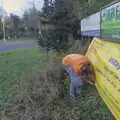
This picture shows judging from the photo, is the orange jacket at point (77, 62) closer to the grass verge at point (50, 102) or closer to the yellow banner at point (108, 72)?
Result: the yellow banner at point (108, 72)

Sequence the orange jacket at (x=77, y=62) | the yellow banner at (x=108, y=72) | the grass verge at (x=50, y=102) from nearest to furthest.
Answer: the yellow banner at (x=108, y=72) → the grass verge at (x=50, y=102) → the orange jacket at (x=77, y=62)

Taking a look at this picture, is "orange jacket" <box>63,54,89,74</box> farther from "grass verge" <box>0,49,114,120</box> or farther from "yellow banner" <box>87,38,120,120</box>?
"grass verge" <box>0,49,114,120</box>

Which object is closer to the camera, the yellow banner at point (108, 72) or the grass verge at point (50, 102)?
the yellow banner at point (108, 72)

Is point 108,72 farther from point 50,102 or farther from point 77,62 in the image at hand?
point 77,62

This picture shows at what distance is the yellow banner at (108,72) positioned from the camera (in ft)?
20.2

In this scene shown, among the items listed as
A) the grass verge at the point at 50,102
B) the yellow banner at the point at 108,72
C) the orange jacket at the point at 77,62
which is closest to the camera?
the yellow banner at the point at 108,72

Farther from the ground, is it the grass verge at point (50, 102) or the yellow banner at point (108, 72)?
the yellow banner at point (108, 72)

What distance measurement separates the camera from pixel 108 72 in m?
7.00

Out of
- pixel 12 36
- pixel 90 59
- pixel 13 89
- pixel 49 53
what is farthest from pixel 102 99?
pixel 12 36

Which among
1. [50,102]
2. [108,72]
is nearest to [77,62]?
[50,102]

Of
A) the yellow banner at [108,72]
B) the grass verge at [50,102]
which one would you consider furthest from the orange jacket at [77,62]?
the grass verge at [50,102]

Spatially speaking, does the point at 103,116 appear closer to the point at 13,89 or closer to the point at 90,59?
the point at 90,59

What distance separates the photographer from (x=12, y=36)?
243 ft

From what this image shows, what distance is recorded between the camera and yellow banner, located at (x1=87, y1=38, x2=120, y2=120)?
6.15 m
